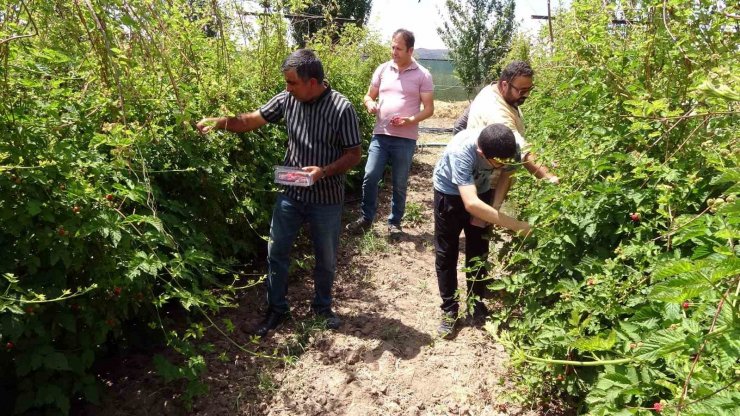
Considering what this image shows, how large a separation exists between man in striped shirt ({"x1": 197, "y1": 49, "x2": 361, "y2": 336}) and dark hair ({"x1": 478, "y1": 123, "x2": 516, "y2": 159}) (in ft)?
2.62

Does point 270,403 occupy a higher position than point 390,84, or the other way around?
point 390,84

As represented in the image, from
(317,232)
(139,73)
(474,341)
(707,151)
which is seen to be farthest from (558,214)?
(139,73)

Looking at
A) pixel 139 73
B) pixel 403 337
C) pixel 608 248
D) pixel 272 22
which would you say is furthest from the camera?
pixel 272 22

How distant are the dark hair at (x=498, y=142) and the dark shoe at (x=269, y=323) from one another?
1.70 meters

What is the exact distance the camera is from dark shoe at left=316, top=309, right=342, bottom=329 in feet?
11.5

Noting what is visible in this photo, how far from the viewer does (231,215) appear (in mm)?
3645

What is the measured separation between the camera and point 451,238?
3248mm

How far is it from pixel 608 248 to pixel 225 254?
243 cm

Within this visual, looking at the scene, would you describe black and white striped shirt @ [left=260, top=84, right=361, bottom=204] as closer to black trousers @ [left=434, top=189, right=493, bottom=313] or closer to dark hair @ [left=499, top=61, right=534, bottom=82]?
black trousers @ [left=434, top=189, right=493, bottom=313]

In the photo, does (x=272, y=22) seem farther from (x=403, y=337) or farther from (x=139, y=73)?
(x=403, y=337)

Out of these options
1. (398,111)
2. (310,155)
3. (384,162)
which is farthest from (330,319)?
(398,111)

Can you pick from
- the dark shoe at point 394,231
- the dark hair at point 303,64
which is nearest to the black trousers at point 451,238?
the dark hair at point 303,64

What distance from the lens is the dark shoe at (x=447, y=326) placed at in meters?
3.32

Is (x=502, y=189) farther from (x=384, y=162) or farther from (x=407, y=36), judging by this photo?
(x=407, y=36)
